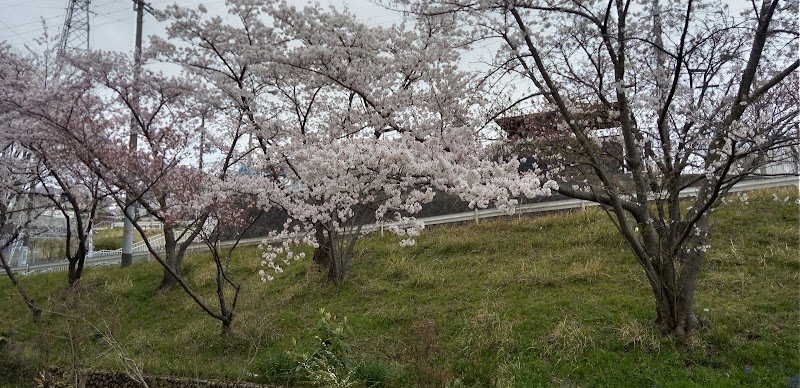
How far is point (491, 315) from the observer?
6.68 meters

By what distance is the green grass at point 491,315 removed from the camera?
17.7ft

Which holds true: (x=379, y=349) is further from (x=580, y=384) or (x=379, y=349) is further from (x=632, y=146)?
(x=632, y=146)

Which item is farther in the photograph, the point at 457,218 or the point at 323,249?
the point at 457,218

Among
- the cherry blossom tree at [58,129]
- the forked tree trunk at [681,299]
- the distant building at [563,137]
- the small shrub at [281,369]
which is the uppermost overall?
the cherry blossom tree at [58,129]

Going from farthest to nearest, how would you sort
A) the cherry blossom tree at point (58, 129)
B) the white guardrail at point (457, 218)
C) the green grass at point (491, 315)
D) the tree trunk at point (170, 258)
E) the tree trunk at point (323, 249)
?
the tree trunk at point (170, 258), the white guardrail at point (457, 218), the tree trunk at point (323, 249), the cherry blossom tree at point (58, 129), the green grass at point (491, 315)

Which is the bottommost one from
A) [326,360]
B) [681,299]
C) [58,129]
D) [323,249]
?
[326,360]

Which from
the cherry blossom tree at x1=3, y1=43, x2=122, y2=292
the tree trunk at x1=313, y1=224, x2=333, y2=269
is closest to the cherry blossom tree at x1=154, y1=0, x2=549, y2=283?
the tree trunk at x1=313, y1=224, x2=333, y2=269

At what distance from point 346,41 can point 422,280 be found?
400cm

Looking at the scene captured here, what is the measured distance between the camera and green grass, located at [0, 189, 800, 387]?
5.38m

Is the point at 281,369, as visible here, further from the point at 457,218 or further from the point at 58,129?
the point at 457,218

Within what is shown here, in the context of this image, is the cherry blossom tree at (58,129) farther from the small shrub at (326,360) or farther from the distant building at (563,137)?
the distant building at (563,137)

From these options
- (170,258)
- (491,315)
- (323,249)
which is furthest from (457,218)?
(170,258)

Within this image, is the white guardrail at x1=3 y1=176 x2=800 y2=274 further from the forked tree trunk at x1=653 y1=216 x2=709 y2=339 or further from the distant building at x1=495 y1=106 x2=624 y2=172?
the forked tree trunk at x1=653 y1=216 x2=709 y2=339

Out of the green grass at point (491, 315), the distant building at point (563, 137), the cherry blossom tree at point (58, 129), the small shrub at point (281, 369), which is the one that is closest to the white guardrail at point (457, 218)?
the green grass at point (491, 315)
